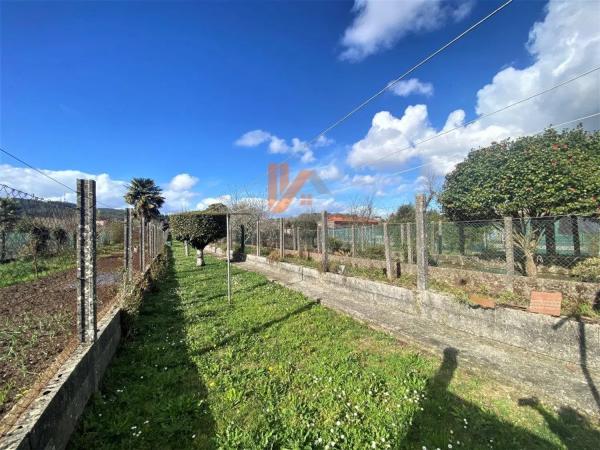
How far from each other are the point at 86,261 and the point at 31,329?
218cm

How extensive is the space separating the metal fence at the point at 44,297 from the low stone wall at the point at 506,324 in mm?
4882

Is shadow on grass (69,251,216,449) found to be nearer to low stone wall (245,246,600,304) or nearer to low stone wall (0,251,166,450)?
low stone wall (0,251,166,450)

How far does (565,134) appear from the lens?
26.5 feet

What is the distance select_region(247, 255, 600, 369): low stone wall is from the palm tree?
120 ft

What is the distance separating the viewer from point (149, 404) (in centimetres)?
288

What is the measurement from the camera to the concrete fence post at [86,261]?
2957 millimetres

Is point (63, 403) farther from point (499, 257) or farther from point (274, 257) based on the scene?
point (274, 257)

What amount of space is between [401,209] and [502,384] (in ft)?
86.4

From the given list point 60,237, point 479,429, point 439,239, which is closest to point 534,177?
point 439,239

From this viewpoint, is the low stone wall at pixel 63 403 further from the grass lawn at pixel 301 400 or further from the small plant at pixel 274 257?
the small plant at pixel 274 257

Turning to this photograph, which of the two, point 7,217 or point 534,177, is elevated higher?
point 534,177

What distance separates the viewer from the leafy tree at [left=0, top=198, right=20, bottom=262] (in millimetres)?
3444

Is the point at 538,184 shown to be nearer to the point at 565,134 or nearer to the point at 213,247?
the point at 565,134

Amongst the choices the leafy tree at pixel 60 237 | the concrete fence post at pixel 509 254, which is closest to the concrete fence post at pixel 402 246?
A: the concrete fence post at pixel 509 254
